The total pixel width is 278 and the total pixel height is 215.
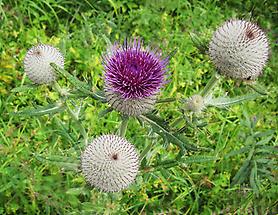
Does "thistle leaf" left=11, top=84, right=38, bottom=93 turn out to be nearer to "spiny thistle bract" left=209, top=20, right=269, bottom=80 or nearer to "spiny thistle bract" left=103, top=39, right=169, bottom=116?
"spiny thistle bract" left=103, top=39, right=169, bottom=116

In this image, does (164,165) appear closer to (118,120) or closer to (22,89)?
(22,89)

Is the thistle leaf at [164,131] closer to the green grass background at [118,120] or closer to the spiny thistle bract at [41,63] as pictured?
the green grass background at [118,120]

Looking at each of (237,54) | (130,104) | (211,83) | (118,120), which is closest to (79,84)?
(130,104)

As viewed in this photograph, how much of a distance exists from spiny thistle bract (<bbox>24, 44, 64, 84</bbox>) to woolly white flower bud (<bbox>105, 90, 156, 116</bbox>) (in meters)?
0.59

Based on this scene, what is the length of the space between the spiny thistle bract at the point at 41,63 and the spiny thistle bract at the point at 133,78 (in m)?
0.57

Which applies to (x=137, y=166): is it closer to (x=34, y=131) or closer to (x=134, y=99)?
(x=134, y=99)

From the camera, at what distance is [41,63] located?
3305 millimetres

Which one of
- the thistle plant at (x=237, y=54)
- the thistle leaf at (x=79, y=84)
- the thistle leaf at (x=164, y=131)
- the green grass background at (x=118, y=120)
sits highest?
the thistle plant at (x=237, y=54)

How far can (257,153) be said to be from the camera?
4457 millimetres

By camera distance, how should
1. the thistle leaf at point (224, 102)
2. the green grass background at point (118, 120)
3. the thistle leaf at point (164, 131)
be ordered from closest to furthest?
1. the thistle leaf at point (164, 131)
2. the thistle leaf at point (224, 102)
3. the green grass background at point (118, 120)

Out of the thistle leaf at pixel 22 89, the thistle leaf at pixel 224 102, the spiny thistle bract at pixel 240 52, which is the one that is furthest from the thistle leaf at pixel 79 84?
the spiny thistle bract at pixel 240 52

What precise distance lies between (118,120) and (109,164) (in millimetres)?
1904

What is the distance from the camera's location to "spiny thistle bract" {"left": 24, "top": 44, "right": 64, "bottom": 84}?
330 centimetres

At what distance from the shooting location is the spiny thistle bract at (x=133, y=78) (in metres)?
2.87
